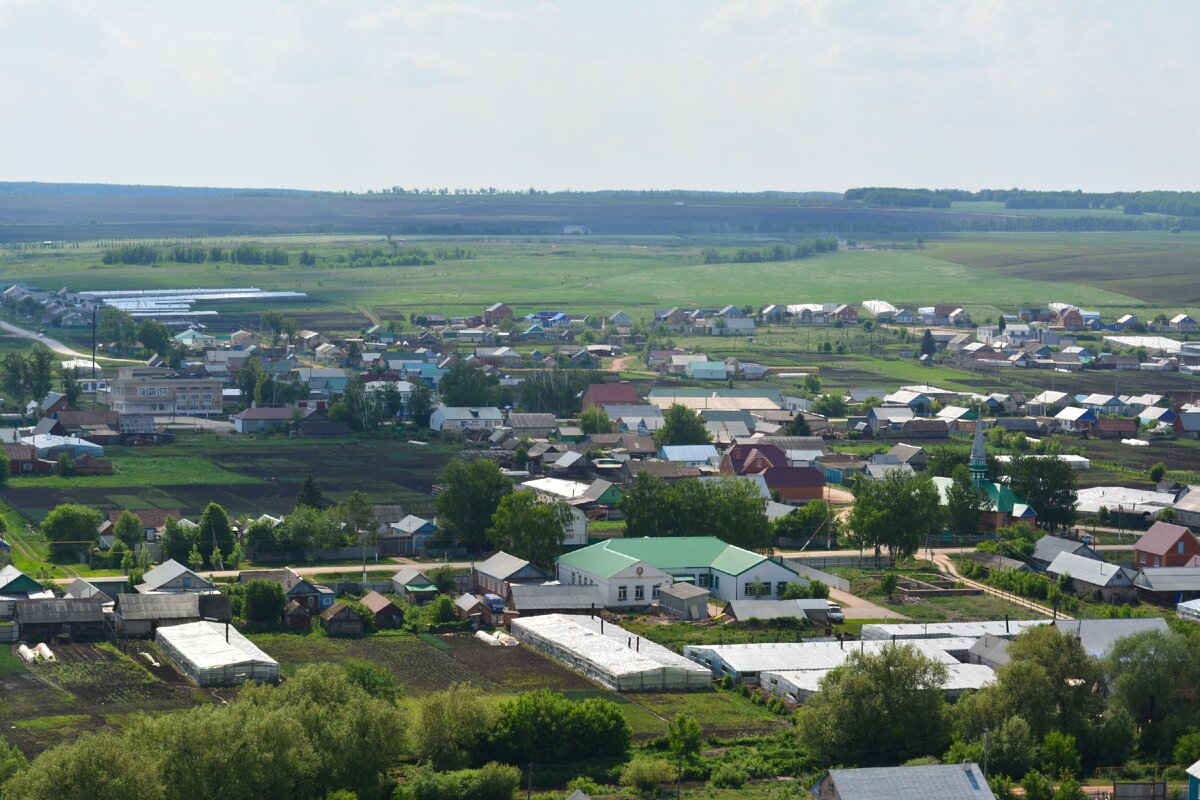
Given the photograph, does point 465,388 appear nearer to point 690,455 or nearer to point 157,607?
point 690,455

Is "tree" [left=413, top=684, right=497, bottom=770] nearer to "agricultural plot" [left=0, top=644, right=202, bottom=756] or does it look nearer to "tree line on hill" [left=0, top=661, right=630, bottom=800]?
"tree line on hill" [left=0, top=661, right=630, bottom=800]

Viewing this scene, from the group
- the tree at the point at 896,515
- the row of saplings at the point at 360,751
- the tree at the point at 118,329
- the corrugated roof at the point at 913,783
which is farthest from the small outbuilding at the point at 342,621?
the tree at the point at 118,329

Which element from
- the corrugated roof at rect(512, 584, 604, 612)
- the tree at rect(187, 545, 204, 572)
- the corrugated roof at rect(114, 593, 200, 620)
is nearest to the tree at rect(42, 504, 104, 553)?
the tree at rect(187, 545, 204, 572)

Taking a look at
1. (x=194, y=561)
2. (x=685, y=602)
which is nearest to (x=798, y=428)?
(x=685, y=602)

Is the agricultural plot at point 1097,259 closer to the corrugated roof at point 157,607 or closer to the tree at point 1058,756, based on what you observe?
the corrugated roof at point 157,607

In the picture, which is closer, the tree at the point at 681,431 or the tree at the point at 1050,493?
the tree at the point at 1050,493

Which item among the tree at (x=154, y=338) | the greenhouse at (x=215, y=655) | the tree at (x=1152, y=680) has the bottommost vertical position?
the tree at (x=154, y=338)

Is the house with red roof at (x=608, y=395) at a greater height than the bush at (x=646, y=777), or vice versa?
the bush at (x=646, y=777)

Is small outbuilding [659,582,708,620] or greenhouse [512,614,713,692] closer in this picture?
greenhouse [512,614,713,692]
